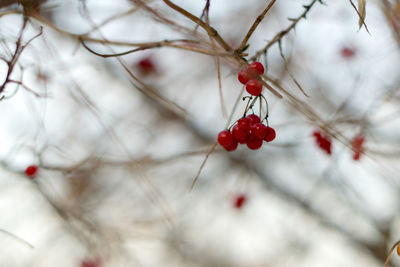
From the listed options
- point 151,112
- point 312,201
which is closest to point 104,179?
point 151,112

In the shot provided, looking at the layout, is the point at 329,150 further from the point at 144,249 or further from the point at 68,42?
the point at 144,249

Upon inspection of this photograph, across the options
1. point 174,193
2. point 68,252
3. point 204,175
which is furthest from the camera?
point 204,175

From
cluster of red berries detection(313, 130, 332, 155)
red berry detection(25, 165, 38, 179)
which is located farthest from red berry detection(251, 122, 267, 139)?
red berry detection(25, 165, 38, 179)

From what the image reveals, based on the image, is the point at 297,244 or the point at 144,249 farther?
the point at 144,249

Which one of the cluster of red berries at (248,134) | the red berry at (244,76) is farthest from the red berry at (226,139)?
the red berry at (244,76)

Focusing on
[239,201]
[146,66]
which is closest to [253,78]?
[239,201]

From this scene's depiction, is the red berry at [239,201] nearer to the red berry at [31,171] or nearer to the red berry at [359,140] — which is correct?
the red berry at [359,140]
